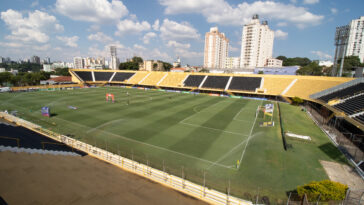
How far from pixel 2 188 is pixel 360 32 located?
666 feet

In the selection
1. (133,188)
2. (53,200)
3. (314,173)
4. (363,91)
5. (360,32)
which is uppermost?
(360,32)

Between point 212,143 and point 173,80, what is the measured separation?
171 ft

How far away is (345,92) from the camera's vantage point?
3512 cm

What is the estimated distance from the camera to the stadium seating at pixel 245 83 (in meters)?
55.7

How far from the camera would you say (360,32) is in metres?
135

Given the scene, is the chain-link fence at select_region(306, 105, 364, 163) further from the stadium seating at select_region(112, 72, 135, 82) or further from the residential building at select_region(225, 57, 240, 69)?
the residential building at select_region(225, 57, 240, 69)

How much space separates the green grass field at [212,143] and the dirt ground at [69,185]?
11.0 ft

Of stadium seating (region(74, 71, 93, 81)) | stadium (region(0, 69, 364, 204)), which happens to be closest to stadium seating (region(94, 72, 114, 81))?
stadium seating (region(74, 71, 93, 81))

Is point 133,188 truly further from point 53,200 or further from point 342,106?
point 342,106

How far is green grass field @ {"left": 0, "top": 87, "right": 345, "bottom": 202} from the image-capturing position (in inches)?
554

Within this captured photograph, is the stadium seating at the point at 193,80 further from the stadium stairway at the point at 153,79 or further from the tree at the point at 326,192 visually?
the tree at the point at 326,192

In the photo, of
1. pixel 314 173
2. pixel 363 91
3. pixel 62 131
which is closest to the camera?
pixel 314 173

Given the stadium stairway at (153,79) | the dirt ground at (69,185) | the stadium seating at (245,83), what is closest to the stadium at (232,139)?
the dirt ground at (69,185)

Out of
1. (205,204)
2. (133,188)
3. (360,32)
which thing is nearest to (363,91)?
(205,204)
